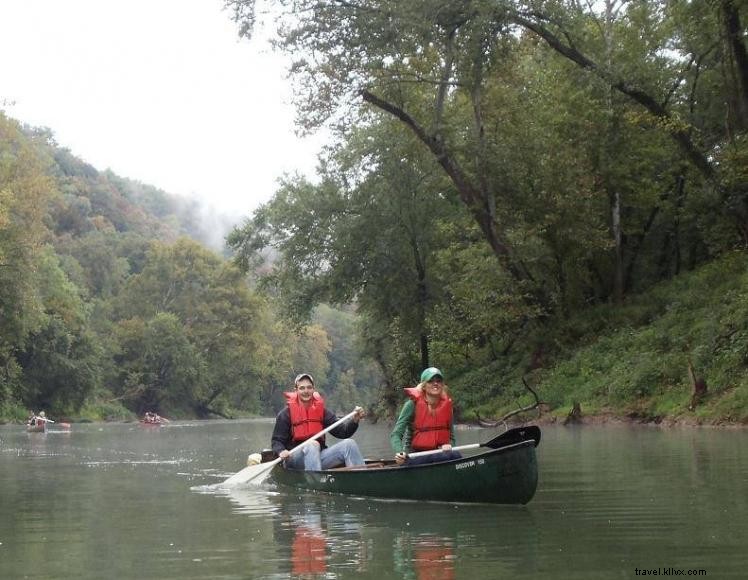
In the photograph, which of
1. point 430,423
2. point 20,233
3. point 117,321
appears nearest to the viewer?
point 430,423

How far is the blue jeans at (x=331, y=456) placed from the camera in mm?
13539

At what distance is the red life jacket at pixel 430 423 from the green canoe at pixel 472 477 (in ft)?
2.19

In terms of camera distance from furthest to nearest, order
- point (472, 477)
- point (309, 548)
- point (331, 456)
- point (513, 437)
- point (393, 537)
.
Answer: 1. point (331, 456)
2. point (513, 437)
3. point (472, 477)
4. point (393, 537)
5. point (309, 548)

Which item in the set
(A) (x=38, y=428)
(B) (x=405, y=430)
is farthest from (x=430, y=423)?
(A) (x=38, y=428)

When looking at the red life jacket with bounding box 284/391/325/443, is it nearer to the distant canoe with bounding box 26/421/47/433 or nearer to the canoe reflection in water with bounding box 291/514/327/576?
the canoe reflection in water with bounding box 291/514/327/576

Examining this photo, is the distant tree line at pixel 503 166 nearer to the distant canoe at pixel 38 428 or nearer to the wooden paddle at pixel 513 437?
the distant canoe at pixel 38 428

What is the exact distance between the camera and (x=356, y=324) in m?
42.8

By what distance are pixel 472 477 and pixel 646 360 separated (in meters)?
16.6

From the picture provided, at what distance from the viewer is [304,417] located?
14.2 m

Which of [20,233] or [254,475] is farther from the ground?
[20,233]

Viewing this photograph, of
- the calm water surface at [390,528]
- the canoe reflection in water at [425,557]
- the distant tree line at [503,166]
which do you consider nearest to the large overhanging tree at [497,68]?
the distant tree line at [503,166]

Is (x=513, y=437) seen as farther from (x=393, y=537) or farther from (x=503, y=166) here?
(x=503, y=166)

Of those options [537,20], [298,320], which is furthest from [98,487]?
[298,320]

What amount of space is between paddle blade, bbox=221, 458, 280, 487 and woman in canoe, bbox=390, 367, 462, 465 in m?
2.37
